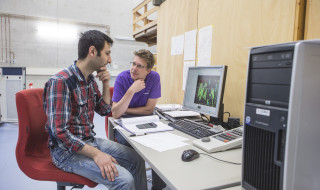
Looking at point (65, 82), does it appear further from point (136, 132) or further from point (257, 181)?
point (257, 181)

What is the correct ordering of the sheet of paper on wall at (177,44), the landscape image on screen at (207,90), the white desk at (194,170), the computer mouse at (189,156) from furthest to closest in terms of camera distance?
the sheet of paper on wall at (177,44) → the landscape image on screen at (207,90) → the computer mouse at (189,156) → the white desk at (194,170)

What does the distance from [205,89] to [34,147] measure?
1165 mm

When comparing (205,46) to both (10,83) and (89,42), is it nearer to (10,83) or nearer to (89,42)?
(89,42)

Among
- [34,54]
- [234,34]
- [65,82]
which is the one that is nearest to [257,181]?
[65,82]

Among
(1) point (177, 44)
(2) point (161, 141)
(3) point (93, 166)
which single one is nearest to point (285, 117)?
(2) point (161, 141)

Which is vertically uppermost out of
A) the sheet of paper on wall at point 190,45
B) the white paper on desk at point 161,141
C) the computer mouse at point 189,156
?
the sheet of paper on wall at point 190,45

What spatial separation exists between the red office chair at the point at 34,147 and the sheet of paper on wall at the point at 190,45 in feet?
4.53

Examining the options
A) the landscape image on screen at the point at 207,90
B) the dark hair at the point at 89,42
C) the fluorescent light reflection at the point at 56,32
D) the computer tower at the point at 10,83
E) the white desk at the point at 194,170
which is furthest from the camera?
the fluorescent light reflection at the point at 56,32

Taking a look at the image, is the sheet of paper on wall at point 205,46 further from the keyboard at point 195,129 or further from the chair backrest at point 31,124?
the chair backrest at point 31,124

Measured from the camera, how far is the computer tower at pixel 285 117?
0.49 m

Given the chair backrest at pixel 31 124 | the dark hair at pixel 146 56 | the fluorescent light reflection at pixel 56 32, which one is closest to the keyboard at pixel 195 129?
the dark hair at pixel 146 56

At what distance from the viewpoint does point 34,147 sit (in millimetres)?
1247

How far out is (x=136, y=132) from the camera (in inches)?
49.3

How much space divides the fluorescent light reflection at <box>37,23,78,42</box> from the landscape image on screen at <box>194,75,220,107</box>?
17.1 feet
